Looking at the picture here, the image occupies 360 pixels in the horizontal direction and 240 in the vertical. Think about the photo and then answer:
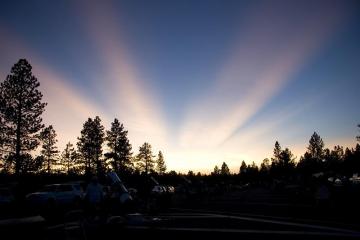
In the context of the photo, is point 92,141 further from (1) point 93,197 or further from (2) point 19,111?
(1) point 93,197

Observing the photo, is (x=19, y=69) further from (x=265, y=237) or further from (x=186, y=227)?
(x=265, y=237)

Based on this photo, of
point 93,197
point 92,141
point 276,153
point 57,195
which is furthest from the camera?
point 276,153

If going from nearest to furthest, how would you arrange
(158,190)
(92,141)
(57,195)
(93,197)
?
(93,197) < (158,190) < (57,195) < (92,141)

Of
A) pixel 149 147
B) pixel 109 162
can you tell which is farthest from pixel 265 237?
pixel 149 147

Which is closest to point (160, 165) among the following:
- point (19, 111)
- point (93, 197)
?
point (19, 111)

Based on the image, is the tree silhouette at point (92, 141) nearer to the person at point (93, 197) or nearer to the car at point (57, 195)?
the car at point (57, 195)

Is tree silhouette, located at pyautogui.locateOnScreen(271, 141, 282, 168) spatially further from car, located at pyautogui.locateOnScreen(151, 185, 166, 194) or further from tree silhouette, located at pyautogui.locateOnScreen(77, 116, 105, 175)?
car, located at pyautogui.locateOnScreen(151, 185, 166, 194)

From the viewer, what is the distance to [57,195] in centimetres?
2530

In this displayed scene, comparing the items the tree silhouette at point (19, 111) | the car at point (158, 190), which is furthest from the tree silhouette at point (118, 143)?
the car at point (158, 190)

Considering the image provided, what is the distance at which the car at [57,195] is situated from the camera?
24.1 m

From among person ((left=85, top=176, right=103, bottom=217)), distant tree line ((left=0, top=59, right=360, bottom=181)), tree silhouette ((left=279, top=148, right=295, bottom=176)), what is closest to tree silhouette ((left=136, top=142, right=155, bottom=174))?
distant tree line ((left=0, top=59, right=360, bottom=181))

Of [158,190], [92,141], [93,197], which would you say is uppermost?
[92,141]

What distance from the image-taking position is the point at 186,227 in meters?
13.1

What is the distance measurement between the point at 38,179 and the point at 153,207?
33248 mm
